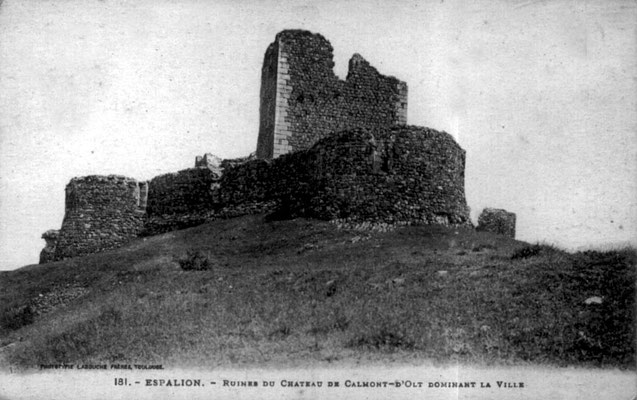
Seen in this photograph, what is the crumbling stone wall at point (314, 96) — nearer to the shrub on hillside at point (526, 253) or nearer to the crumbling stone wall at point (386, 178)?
the crumbling stone wall at point (386, 178)

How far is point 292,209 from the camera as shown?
19.8 m

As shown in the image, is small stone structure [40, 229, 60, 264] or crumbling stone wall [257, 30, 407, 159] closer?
crumbling stone wall [257, 30, 407, 159]

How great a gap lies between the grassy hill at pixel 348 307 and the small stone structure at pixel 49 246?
8133 millimetres

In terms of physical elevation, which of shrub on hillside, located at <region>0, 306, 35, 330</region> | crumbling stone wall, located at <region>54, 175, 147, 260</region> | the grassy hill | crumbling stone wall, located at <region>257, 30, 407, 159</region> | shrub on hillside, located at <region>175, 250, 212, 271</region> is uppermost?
crumbling stone wall, located at <region>257, 30, 407, 159</region>

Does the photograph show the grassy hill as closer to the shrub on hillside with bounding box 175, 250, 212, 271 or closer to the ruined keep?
the shrub on hillside with bounding box 175, 250, 212, 271

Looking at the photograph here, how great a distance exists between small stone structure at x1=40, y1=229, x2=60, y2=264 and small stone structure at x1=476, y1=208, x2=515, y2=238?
16.2 metres

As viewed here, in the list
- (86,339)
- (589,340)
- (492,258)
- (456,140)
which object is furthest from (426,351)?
(456,140)

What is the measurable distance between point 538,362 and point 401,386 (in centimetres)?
186

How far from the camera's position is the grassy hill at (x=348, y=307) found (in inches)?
375

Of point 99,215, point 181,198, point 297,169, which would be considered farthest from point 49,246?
point 297,169

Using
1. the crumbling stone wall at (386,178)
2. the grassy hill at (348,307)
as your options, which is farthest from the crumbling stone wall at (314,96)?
the grassy hill at (348,307)

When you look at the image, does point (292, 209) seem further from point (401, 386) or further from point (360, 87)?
point (401, 386)

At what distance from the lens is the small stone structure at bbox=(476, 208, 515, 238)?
26.2m

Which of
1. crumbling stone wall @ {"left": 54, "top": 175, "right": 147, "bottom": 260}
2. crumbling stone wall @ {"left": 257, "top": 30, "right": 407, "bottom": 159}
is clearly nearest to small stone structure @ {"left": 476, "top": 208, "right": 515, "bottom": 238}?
crumbling stone wall @ {"left": 257, "top": 30, "right": 407, "bottom": 159}
